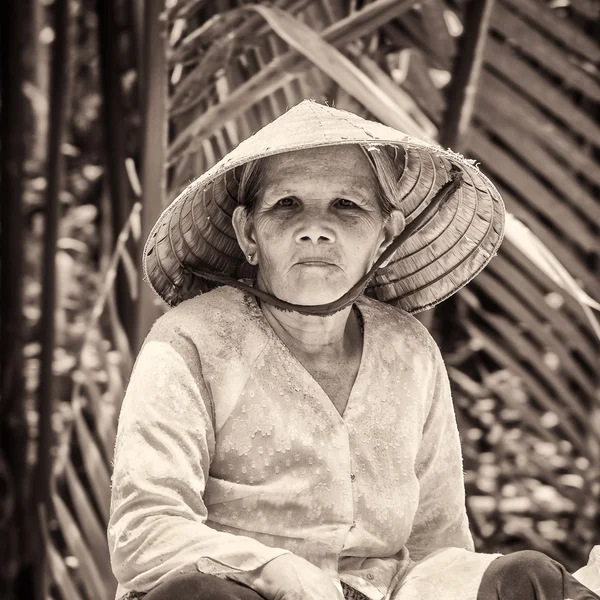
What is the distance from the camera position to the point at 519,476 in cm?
375

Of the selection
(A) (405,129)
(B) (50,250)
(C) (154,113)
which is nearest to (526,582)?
(A) (405,129)

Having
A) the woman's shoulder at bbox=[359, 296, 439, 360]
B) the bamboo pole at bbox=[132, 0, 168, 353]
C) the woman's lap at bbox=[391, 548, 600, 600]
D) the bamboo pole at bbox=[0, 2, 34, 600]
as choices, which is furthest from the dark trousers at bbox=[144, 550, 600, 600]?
the bamboo pole at bbox=[0, 2, 34, 600]

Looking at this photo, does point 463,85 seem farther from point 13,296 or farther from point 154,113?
point 13,296

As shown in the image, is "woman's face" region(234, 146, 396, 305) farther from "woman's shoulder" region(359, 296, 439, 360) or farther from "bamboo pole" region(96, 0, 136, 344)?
"bamboo pole" region(96, 0, 136, 344)

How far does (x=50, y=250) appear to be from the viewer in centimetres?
281

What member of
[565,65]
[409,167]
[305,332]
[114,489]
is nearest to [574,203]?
[565,65]

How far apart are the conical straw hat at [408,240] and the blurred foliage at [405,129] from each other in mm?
216

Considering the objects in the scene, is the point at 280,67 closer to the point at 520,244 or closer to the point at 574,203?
the point at 520,244

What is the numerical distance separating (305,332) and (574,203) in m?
1.51

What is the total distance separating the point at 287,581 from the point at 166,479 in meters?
0.21

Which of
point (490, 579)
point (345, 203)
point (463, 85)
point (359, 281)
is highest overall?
point (463, 85)

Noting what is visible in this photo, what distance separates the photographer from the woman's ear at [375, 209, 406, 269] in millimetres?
1786

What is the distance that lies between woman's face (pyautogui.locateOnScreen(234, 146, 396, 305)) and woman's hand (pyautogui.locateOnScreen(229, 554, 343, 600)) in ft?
1.27

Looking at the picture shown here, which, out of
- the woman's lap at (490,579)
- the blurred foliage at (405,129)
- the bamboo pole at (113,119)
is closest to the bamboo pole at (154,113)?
the blurred foliage at (405,129)
